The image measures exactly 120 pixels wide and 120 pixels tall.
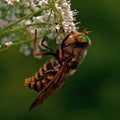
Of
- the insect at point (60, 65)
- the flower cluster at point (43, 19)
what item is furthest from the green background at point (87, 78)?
the insect at point (60, 65)

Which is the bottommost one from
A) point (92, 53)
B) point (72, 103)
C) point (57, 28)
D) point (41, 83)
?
point (72, 103)

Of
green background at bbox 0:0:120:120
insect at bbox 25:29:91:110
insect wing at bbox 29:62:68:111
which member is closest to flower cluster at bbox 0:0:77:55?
insect at bbox 25:29:91:110

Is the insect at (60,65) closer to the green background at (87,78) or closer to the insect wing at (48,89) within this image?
the insect wing at (48,89)

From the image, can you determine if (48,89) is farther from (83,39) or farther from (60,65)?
(83,39)

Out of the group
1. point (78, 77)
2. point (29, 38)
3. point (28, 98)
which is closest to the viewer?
point (29, 38)

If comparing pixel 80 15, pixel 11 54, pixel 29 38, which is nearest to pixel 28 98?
pixel 11 54

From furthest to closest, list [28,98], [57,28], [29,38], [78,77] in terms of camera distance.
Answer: [78,77], [28,98], [29,38], [57,28]

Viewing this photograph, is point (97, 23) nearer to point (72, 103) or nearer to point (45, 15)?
point (72, 103)
